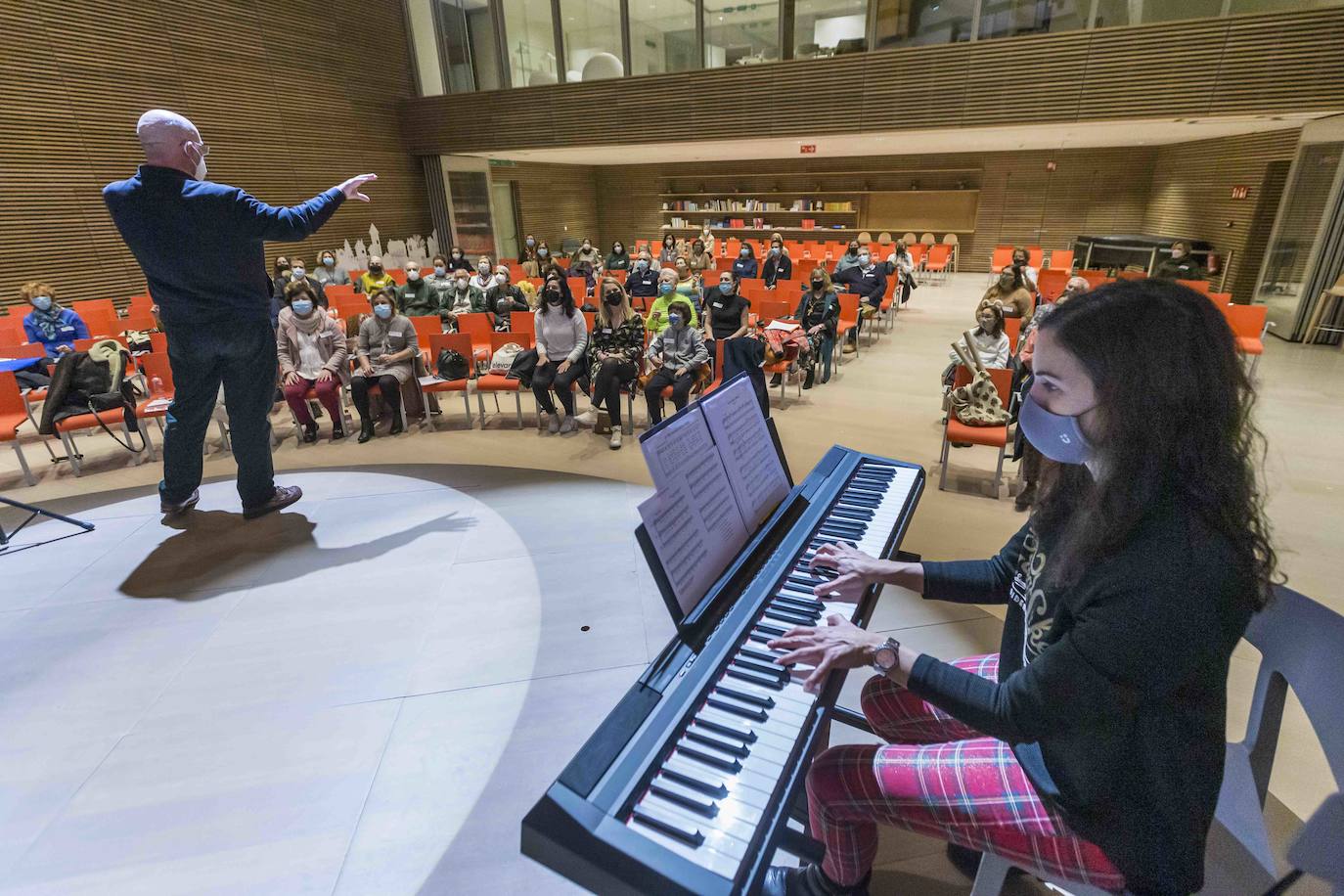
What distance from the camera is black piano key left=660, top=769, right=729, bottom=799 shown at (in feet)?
3.43

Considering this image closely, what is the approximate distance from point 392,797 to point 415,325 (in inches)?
201

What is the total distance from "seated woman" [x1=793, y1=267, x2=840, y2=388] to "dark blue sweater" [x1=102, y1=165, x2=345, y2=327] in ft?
15.2

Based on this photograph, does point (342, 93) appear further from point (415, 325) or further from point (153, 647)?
point (153, 647)

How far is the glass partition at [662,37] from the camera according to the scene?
1110 centimetres

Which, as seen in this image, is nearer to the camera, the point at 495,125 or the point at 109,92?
the point at 109,92

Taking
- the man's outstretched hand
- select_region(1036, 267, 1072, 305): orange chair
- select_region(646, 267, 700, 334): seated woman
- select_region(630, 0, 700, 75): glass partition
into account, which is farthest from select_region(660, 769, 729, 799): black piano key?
select_region(630, 0, 700, 75): glass partition

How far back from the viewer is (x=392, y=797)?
193 centimetres

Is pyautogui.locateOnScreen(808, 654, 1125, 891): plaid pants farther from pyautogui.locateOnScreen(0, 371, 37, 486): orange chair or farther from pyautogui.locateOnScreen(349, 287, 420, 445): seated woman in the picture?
pyautogui.locateOnScreen(0, 371, 37, 486): orange chair

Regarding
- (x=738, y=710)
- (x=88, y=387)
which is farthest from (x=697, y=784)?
(x=88, y=387)

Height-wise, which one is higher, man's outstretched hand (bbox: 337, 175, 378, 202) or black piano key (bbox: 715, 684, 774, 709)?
man's outstretched hand (bbox: 337, 175, 378, 202)

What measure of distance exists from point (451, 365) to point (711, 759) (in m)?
4.87

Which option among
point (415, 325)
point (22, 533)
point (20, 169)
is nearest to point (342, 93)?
point (20, 169)

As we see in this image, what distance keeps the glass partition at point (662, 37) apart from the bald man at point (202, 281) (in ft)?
31.7

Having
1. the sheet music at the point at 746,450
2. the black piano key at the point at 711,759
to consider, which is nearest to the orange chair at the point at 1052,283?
the sheet music at the point at 746,450
